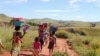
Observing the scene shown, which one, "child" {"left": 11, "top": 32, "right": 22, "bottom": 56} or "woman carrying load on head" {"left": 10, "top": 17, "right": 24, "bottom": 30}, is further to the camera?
"woman carrying load on head" {"left": 10, "top": 17, "right": 24, "bottom": 30}

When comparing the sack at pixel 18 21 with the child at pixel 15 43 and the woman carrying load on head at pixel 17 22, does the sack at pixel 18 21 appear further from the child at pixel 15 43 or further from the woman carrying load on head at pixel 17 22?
the child at pixel 15 43

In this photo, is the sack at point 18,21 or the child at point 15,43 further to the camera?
the sack at point 18,21

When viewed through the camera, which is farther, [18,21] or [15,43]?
[18,21]

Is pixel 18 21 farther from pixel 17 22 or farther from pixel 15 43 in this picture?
pixel 15 43

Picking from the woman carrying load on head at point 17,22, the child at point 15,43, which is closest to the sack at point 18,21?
the woman carrying load on head at point 17,22

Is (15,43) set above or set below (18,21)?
below

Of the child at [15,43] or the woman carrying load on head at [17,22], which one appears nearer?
the child at [15,43]

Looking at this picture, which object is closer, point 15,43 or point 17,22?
point 15,43

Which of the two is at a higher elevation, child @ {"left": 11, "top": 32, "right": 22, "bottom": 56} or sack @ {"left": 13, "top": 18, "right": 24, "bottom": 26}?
sack @ {"left": 13, "top": 18, "right": 24, "bottom": 26}

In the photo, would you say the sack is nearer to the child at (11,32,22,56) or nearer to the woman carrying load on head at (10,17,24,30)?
the woman carrying load on head at (10,17,24,30)

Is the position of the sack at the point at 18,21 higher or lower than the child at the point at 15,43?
higher

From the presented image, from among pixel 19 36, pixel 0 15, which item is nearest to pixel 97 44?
pixel 19 36

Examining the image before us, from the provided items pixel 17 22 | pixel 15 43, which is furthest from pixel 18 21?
pixel 15 43

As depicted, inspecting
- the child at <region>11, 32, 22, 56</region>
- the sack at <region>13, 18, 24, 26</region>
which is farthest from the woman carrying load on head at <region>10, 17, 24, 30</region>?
the child at <region>11, 32, 22, 56</region>
